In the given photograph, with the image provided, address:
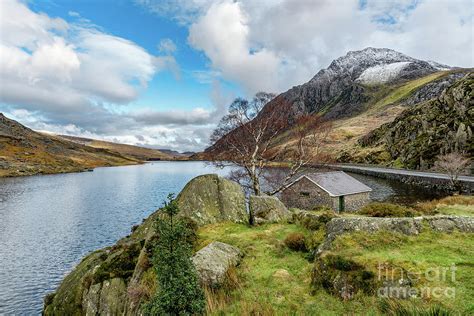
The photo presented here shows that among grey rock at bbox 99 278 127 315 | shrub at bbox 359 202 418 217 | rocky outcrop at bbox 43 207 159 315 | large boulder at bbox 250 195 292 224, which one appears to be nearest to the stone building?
shrub at bbox 359 202 418 217

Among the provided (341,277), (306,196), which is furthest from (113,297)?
(306,196)

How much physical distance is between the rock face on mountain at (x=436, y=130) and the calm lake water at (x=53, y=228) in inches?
805

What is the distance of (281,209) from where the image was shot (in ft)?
63.2

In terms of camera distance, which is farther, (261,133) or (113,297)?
(261,133)

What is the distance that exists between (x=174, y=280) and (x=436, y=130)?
107 m

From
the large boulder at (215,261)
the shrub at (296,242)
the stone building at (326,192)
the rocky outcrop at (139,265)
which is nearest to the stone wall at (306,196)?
the stone building at (326,192)

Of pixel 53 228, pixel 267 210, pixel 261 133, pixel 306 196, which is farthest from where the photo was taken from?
pixel 306 196

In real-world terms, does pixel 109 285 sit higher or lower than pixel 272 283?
lower

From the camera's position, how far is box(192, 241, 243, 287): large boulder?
10.5 m

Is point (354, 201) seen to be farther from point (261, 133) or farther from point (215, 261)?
point (215, 261)

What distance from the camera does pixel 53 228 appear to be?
4478 centimetres

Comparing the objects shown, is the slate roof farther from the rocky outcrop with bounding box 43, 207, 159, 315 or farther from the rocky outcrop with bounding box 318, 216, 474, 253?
the rocky outcrop with bounding box 43, 207, 159, 315

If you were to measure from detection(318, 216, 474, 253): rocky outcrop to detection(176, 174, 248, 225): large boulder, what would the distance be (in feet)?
26.0

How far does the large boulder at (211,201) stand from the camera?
57.6ft
